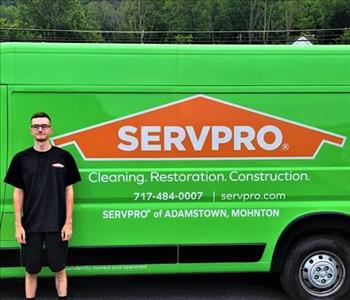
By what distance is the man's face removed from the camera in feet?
14.5

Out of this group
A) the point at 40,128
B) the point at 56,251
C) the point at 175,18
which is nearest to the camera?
the point at 40,128

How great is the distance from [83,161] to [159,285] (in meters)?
1.74

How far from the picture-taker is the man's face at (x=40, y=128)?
443cm

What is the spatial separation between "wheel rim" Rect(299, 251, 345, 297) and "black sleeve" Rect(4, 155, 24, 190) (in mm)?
2696

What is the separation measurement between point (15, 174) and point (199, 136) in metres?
1.62

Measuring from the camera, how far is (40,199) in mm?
4508

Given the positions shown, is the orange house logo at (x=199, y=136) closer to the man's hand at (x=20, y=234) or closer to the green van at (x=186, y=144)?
the green van at (x=186, y=144)

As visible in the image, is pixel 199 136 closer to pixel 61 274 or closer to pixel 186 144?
pixel 186 144

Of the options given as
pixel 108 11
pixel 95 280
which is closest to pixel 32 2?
pixel 108 11

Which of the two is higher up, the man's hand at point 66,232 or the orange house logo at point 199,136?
A: the orange house logo at point 199,136

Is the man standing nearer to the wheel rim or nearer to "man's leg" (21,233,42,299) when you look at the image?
"man's leg" (21,233,42,299)

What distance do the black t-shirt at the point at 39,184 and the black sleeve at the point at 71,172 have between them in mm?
57

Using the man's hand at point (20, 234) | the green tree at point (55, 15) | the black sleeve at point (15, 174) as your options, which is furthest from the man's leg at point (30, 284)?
the green tree at point (55, 15)

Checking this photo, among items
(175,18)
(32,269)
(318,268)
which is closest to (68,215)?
(32,269)
